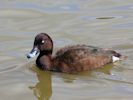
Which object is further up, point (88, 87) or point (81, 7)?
point (81, 7)

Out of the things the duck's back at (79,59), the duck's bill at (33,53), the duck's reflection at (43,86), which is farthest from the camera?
the duck's bill at (33,53)

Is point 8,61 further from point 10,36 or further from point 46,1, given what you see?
point 46,1

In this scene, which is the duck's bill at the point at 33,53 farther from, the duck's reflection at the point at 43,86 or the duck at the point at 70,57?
the duck's reflection at the point at 43,86

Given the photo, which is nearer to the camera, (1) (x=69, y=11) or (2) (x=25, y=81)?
(2) (x=25, y=81)

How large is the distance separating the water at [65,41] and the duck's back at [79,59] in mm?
138

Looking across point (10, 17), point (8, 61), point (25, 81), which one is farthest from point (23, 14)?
point (25, 81)

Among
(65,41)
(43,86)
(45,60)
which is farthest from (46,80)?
(65,41)

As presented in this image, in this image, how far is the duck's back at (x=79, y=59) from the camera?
10070 millimetres

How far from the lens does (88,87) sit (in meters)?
9.31

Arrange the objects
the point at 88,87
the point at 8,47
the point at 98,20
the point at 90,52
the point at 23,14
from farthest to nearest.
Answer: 1. the point at 23,14
2. the point at 98,20
3. the point at 8,47
4. the point at 90,52
5. the point at 88,87

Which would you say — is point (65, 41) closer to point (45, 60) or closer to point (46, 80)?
point (45, 60)

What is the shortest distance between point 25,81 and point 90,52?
1.31 m

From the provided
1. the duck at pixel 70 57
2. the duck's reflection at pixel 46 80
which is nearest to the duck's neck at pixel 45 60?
the duck at pixel 70 57

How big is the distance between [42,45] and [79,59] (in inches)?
29.1
